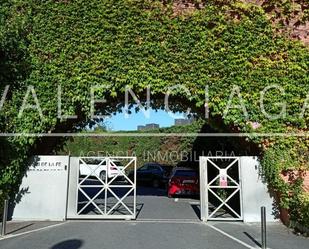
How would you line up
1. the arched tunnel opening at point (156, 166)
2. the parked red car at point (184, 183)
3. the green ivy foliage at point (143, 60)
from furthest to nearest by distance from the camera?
1. the parked red car at point (184, 183)
2. the arched tunnel opening at point (156, 166)
3. the green ivy foliage at point (143, 60)

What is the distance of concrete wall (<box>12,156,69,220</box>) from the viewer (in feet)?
39.8

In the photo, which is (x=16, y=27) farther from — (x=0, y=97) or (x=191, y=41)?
(x=191, y=41)

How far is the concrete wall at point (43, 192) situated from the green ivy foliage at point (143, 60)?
41cm

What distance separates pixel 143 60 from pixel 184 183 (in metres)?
8.79

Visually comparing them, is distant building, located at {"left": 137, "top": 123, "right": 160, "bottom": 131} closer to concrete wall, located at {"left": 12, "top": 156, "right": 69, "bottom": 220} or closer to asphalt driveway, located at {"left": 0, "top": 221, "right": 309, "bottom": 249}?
concrete wall, located at {"left": 12, "top": 156, "right": 69, "bottom": 220}

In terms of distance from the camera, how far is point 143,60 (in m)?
12.1

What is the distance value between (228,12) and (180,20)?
4.81 feet

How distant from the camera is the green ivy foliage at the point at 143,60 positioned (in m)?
11.7

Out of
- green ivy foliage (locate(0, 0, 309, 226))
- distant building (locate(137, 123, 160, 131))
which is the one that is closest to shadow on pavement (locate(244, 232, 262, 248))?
green ivy foliage (locate(0, 0, 309, 226))

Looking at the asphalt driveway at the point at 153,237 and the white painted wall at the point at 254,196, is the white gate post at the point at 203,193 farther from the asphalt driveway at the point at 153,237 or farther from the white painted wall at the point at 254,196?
the white painted wall at the point at 254,196

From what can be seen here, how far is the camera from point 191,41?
12.1 m

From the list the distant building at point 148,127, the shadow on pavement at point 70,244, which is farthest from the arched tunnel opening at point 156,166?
the shadow on pavement at point 70,244

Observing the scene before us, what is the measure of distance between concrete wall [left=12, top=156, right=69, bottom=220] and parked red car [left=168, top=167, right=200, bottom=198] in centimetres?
794

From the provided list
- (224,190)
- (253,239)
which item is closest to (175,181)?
(224,190)
